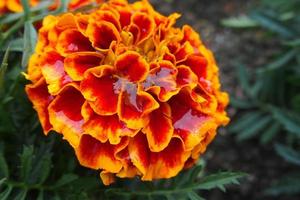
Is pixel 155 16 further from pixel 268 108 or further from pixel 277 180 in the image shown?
pixel 277 180

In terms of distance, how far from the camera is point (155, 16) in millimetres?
1410

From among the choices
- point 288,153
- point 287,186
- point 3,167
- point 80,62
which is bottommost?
point 287,186

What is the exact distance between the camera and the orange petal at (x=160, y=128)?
1.21 metres

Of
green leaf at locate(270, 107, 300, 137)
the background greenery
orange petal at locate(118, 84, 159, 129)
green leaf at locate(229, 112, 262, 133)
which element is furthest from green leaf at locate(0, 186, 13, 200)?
green leaf at locate(229, 112, 262, 133)

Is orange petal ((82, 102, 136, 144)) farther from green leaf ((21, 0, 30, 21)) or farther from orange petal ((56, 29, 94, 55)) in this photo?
green leaf ((21, 0, 30, 21))

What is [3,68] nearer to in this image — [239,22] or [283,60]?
[283,60]

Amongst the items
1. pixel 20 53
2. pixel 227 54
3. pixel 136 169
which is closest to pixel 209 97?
pixel 136 169

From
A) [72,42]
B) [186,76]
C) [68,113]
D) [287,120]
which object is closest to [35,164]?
[68,113]

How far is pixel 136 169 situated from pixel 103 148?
85mm

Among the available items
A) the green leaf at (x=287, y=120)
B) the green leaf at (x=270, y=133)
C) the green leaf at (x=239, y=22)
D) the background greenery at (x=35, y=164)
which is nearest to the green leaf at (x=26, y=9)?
the background greenery at (x=35, y=164)

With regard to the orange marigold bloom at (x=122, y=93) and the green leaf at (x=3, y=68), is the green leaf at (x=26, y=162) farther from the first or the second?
the green leaf at (x=3, y=68)

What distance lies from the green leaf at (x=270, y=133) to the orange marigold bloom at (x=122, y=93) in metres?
0.82

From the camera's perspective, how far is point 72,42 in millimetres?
1308

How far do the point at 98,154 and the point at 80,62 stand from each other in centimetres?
21
